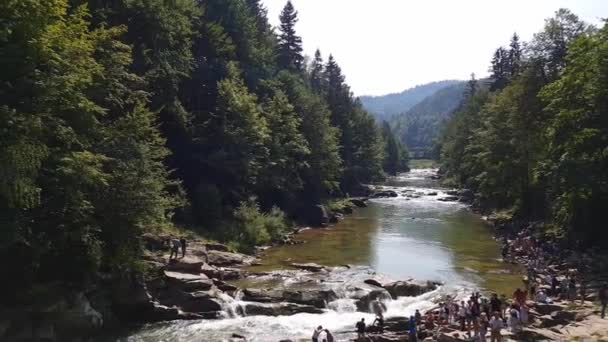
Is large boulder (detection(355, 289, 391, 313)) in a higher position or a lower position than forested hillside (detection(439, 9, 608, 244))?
lower

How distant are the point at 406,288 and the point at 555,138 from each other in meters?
16.6

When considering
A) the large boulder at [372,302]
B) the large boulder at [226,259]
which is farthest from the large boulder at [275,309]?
the large boulder at [226,259]

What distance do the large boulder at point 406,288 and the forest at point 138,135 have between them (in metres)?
14.6

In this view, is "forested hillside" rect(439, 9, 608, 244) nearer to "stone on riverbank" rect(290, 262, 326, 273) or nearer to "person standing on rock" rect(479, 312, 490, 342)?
"person standing on rock" rect(479, 312, 490, 342)

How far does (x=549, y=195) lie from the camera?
4800 centimetres

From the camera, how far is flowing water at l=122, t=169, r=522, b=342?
28281mm

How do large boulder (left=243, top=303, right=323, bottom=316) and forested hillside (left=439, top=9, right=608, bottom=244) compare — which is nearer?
large boulder (left=243, top=303, right=323, bottom=316)

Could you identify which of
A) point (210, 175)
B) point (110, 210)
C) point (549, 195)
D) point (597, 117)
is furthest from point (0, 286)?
point (549, 195)

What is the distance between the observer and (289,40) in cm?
10506

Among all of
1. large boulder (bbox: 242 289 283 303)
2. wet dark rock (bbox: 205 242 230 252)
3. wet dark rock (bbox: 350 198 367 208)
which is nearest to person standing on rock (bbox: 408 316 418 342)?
large boulder (bbox: 242 289 283 303)

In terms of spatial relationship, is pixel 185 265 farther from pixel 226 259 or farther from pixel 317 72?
pixel 317 72

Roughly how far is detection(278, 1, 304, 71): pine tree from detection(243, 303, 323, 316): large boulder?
7633cm

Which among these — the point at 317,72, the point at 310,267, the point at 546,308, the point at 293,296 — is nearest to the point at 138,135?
the point at 293,296

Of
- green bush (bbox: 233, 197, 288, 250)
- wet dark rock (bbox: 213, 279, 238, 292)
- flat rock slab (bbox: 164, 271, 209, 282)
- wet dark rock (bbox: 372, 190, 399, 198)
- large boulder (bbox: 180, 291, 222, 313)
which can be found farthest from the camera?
wet dark rock (bbox: 372, 190, 399, 198)
